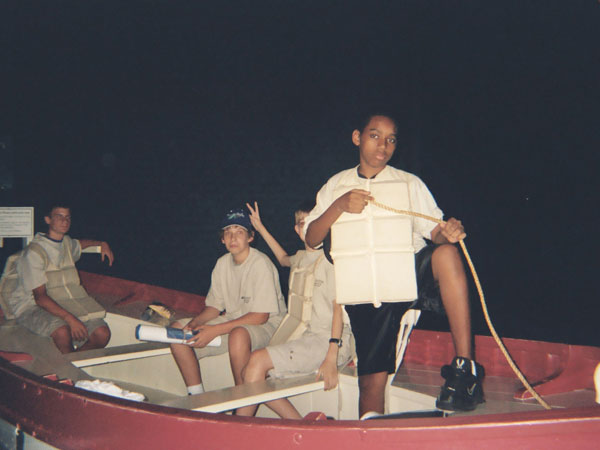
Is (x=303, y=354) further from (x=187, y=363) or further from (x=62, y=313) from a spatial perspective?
(x=62, y=313)

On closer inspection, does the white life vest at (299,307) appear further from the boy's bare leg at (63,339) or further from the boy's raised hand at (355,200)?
the boy's bare leg at (63,339)

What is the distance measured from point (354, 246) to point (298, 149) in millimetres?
3269

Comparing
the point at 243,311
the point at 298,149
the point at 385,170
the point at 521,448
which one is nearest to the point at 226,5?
the point at 298,149

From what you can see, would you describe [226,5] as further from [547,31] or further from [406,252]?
[406,252]

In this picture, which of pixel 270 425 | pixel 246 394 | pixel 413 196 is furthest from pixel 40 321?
pixel 413 196

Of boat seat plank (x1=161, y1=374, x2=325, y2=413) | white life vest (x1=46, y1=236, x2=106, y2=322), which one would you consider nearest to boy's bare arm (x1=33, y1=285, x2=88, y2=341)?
white life vest (x1=46, y1=236, x2=106, y2=322)

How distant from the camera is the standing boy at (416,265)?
1519mm

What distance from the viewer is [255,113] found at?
4.77m

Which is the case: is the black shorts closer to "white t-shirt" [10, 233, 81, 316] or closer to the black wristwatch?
the black wristwatch

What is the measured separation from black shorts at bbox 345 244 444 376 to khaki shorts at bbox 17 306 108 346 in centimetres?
218

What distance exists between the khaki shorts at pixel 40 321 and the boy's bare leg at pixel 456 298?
2.49m

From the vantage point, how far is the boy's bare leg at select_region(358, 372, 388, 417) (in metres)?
1.71

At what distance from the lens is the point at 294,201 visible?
4.77 meters

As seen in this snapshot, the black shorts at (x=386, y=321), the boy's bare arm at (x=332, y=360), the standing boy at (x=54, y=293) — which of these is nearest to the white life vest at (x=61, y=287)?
the standing boy at (x=54, y=293)
